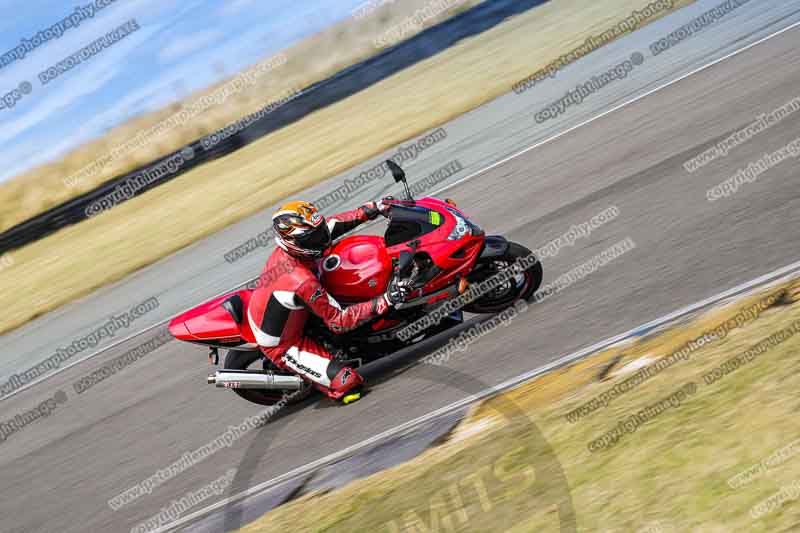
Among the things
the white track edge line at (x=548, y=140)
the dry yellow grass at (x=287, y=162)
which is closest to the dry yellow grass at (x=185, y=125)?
the dry yellow grass at (x=287, y=162)

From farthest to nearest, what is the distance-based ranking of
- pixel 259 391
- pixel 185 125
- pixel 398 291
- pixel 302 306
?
1. pixel 185 125
2. pixel 259 391
3. pixel 302 306
4. pixel 398 291

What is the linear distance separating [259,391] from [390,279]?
1.74m

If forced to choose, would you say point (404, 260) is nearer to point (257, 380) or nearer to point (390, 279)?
point (390, 279)

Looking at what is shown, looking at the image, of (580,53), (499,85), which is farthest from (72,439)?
(580,53)

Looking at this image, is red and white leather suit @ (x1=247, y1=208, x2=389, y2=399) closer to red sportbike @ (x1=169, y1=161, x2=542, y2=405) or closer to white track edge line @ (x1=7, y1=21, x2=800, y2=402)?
red sportbike @ (x1=169, y1=161, x2=542, y2=405)

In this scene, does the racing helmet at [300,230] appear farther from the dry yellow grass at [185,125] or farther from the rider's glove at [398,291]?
the dry yellow grass at [185,125]

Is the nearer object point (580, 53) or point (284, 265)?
point (284, 265)

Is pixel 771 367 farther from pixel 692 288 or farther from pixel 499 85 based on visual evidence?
pixel 499 85

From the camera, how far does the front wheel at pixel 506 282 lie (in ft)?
21.0

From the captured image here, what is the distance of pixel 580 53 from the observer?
1789 cm

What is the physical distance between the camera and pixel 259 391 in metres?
6.93

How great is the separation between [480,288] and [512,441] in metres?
1.97

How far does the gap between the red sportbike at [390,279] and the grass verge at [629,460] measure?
4.03 feet

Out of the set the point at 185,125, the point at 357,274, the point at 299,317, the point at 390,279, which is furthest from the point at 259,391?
the point at 185,125
